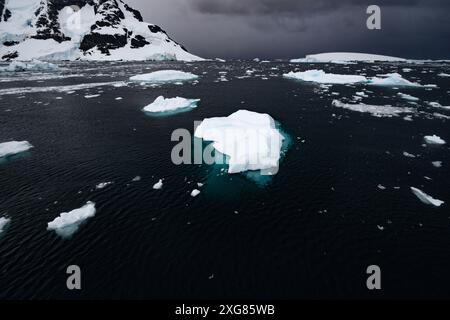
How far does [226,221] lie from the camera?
14344 millimetres

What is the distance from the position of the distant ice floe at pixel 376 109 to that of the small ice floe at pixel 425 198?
2132 centimetres

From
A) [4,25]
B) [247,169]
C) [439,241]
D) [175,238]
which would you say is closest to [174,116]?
[247,169]

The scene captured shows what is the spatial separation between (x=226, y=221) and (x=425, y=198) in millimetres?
11883

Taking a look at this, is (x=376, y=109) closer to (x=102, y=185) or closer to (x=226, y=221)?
(x=226, y=221)

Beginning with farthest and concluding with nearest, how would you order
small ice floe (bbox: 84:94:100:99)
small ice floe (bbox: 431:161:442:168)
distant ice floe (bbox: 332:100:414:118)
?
small ice floe (bbox: 84:94:100:99) < distant ice floe (bbox: 332:100:414:118) < small ice floe (bbox: 431:161:442:168)

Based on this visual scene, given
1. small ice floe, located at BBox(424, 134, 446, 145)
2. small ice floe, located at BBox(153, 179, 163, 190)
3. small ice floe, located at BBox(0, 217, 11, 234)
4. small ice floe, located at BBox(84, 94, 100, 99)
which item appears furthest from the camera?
small ice floe, located at BBox(84, 94, 100, 99)

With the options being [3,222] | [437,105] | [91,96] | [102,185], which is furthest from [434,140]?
[91,96]

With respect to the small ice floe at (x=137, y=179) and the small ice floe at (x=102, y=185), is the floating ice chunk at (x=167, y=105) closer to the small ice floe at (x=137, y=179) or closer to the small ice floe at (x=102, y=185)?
the small ice floe at (x=137, y=179)

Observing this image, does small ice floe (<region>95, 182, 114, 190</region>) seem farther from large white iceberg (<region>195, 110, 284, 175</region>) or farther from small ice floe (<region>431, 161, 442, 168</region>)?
small ice floe (<region>431, 161, 442, 168</region>)

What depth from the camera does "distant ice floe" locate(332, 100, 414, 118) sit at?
36.2 m

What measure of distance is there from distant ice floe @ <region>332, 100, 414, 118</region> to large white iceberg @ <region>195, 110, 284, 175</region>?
60.0 ft

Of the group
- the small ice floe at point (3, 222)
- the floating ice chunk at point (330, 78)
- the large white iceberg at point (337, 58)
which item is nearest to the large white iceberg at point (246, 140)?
the small ice floe at point (3, 222)

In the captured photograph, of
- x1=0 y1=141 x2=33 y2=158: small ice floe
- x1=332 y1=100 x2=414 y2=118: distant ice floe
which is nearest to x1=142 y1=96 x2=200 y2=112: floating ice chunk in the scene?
x1=0 y1=141 x2=33 y2=158: small ice floe

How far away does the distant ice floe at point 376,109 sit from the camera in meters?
36.2
